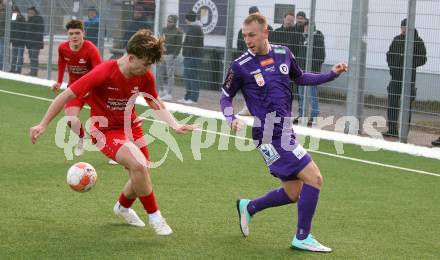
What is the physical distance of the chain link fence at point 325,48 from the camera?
47.2ft

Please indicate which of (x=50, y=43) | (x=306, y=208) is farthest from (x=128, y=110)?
(x=50, y=43)

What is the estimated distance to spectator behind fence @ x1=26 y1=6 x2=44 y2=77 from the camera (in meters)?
22.9

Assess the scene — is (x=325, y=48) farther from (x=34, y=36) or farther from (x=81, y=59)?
(x=34, y=36)

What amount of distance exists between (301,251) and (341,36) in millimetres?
8741

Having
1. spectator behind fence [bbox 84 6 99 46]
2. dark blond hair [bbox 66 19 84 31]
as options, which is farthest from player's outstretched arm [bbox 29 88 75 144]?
spectator behind fence [bbox 84 6 99 46]

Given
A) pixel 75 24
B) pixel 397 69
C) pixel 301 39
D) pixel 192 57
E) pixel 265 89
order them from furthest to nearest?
pixel 192 57 < pixel 301 39 < pixel 397 69 < pixel 75 24 < pixel 265 89

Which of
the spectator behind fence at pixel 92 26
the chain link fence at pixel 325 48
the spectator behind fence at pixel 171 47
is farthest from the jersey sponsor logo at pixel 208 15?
the spectator behind fence at pixel 92 26

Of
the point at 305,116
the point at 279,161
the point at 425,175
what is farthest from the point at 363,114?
the point at 279,161

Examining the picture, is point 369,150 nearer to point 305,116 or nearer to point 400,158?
point 400,158

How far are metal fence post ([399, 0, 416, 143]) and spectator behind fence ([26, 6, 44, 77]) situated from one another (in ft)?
36.9

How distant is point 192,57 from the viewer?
1862cm

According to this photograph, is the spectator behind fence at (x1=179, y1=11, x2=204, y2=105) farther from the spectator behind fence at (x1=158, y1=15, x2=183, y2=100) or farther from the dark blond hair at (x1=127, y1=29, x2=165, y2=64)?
the dark blond hair at (x1=127, y1=29, x2=165, y2=64)

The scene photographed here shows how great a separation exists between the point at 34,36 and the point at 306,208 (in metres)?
17.0

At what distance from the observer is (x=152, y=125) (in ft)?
A: 50.9
